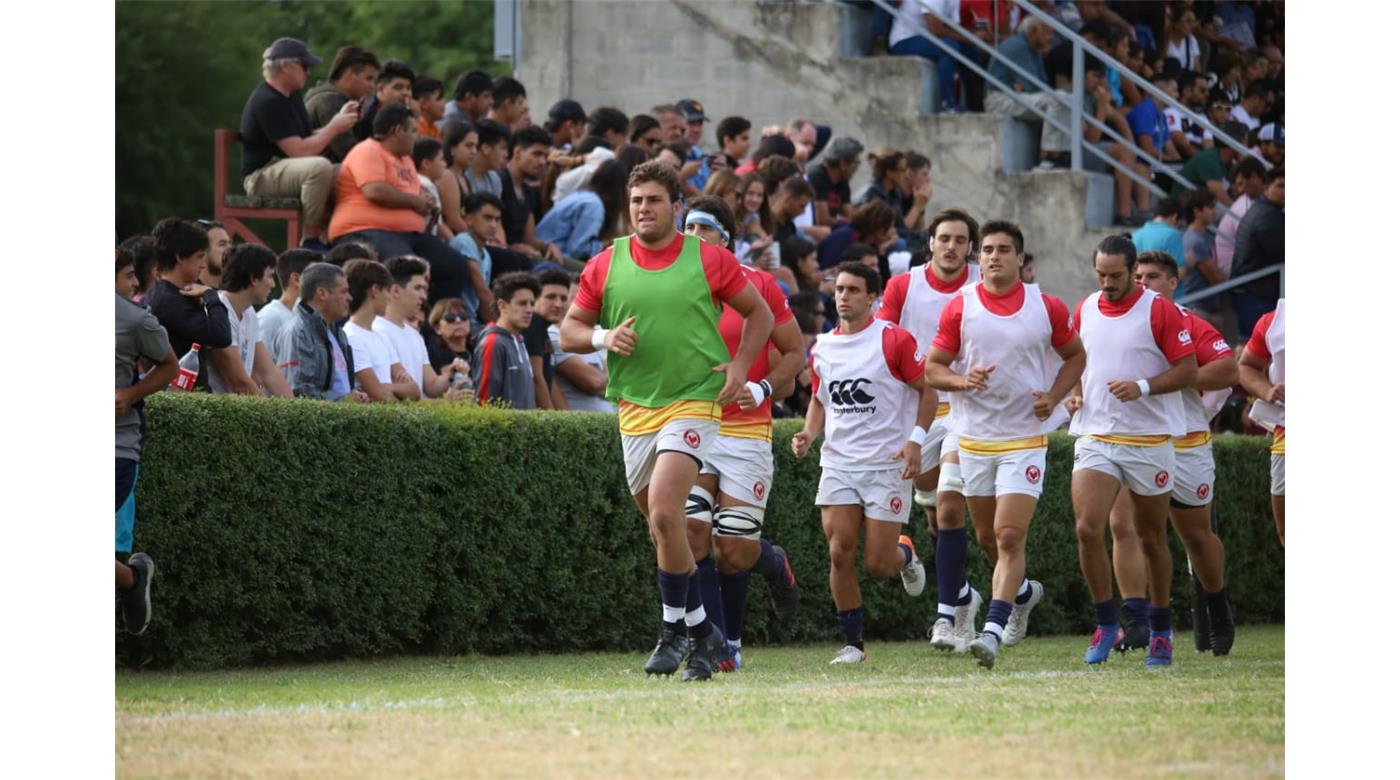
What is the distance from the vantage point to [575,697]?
9750 mm

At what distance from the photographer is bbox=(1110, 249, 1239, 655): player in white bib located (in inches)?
508

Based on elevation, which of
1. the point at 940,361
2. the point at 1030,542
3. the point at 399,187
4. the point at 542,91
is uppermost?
the point at 542,91

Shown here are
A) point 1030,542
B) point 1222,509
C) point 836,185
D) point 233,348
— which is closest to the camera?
point 233,348

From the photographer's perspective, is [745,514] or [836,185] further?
[836,185]

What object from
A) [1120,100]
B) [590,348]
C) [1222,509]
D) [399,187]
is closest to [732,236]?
[590,348]

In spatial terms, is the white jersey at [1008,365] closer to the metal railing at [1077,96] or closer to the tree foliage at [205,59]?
the metal railing at [1077,96]

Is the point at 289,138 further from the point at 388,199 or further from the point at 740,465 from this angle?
the point at 740,465

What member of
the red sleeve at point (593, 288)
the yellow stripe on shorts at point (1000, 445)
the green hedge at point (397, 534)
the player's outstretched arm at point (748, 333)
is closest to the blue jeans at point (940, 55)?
the green hedge at point (397, 534)

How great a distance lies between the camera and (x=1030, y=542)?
1694 cm

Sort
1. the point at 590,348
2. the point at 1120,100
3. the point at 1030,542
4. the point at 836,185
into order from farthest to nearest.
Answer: the point at 1120,100 < the point at 836,185 < the point at 1030,542 < the point at 590,348

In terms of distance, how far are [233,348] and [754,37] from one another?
1308cm

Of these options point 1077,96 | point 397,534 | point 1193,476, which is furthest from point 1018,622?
point 1077,96

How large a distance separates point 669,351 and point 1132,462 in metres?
3.32

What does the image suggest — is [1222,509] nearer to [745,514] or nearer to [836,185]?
[836,185]
